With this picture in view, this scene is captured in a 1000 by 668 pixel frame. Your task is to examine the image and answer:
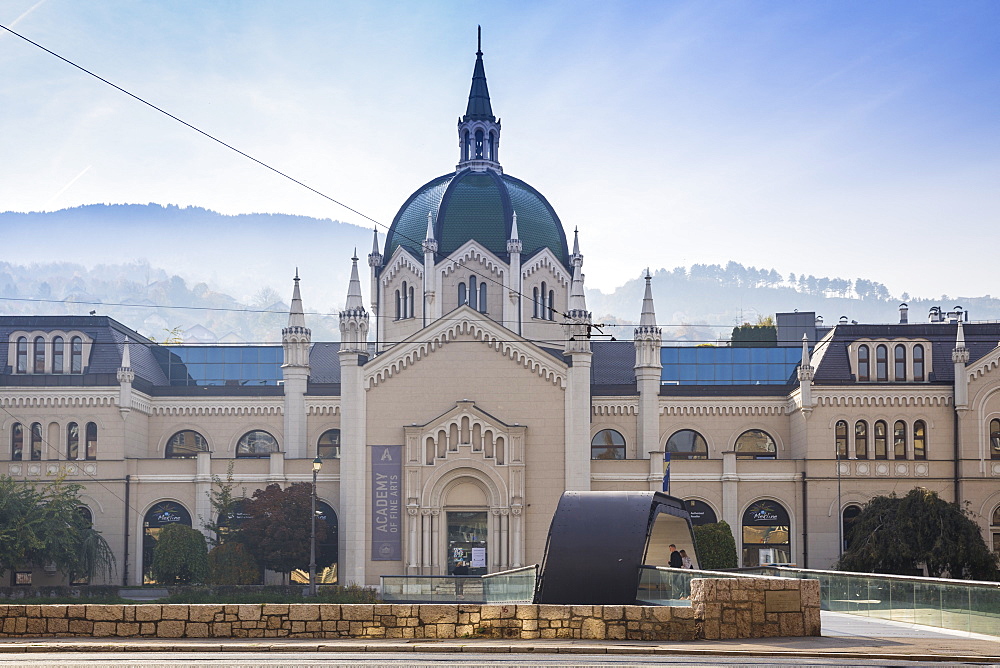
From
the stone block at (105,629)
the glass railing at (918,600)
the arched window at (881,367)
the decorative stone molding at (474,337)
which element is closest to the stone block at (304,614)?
the stone block at (105,629)

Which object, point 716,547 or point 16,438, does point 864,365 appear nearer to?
point 716,547

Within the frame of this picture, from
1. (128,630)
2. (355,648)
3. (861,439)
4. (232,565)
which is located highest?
(861,439)

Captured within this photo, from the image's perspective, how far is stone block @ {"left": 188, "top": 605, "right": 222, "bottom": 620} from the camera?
72.6ft

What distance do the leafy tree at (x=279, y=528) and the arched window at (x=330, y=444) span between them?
28.9ft

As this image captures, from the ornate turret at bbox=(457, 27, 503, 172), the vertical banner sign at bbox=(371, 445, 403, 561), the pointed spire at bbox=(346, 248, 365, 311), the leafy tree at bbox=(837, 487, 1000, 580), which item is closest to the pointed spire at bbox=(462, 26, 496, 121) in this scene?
the ornate turret at bbox=(457, 27, 503, 172)

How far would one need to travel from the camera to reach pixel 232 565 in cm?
5969

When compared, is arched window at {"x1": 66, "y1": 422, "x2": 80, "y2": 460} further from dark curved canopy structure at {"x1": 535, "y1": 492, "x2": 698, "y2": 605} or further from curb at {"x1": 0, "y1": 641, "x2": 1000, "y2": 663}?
curb at {"x1": 0, "y1": 641, "x2": 1000, "y2": 663}

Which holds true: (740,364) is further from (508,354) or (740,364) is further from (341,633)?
(341,633)

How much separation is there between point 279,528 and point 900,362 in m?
33.6

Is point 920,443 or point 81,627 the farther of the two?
point 920,443

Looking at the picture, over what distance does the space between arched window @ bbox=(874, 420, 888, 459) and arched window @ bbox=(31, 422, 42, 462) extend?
44.2 meters

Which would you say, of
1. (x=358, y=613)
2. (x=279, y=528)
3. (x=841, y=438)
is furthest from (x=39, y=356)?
(x=358, y=613)

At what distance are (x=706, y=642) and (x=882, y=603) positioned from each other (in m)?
Answer: 7.00

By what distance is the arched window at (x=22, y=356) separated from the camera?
6788cm
